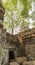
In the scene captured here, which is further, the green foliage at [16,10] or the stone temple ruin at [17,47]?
the green foliage at [16,10]

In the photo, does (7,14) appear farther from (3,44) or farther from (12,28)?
(3,44)

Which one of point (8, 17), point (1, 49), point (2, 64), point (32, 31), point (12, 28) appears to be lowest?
point (2, 64)

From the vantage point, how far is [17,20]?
36.4ft

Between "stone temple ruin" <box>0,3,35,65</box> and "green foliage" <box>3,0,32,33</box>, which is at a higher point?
"green foliage" <box>3,0,32,33</box>

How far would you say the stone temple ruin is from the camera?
6816mm

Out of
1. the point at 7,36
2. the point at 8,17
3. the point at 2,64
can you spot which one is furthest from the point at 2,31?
the point at 8,17

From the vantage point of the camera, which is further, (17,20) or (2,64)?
(17,20)

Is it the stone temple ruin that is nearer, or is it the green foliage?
the stone temple ruin

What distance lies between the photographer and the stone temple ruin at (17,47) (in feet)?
22.4

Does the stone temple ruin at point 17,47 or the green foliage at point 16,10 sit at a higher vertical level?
the green foliage at point 16,10

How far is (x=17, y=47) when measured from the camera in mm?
8133

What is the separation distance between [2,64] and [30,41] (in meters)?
2.05

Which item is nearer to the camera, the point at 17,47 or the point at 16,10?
the point at 17,47

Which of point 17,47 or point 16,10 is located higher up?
point 16,10
